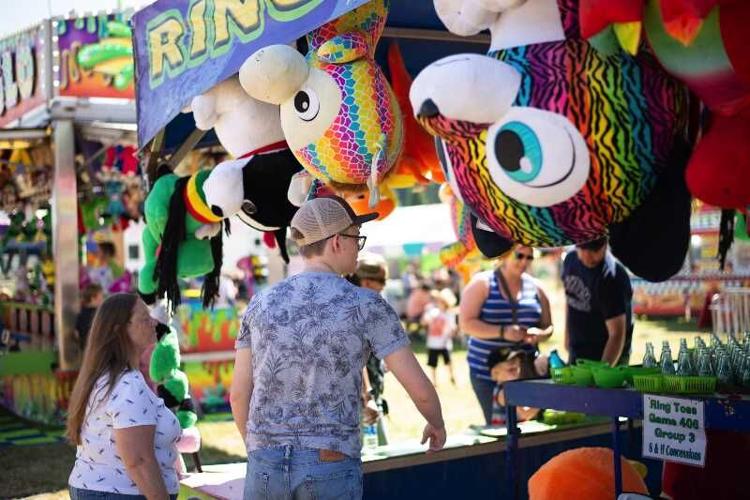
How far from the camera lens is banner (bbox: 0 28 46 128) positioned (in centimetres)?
800

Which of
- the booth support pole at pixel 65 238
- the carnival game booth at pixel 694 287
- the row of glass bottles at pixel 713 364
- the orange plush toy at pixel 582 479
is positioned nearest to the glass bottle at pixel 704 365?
the row of glass bottles at pixel 713 364

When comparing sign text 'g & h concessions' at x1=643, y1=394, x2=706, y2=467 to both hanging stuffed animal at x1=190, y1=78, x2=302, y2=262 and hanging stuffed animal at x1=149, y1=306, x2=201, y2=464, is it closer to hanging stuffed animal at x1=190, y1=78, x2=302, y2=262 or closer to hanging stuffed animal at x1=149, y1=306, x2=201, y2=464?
hanging stuffed animal at x1=190, y1=78, x2=302, y2=262

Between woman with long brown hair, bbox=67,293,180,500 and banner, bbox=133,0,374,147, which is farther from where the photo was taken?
banner, bbox=133,0,374,147

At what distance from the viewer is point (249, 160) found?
341cm

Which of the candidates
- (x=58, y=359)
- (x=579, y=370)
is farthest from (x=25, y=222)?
(x=579, y=370)

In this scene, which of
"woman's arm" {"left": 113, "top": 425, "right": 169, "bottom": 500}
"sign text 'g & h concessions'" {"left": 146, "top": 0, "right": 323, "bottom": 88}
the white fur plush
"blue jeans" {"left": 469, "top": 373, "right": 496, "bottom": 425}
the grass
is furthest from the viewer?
the grass

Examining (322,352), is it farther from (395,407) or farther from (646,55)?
(395,407)

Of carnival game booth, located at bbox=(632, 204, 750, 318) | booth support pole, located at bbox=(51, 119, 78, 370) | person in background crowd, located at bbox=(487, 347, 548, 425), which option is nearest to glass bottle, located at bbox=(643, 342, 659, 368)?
person in background crowd, located at bbox=(487, 347, 548, 425)

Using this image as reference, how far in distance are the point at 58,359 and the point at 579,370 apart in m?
6.23

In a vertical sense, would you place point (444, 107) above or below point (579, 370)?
above

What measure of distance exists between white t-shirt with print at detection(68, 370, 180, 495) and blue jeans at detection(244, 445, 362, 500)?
1.77 feet

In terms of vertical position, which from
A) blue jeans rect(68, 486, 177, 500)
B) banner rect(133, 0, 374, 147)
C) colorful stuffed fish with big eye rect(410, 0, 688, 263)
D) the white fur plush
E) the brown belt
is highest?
banner rect(133, 0, 374, 147)

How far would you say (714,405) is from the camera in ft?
7.89

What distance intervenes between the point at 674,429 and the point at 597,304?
2058mm
